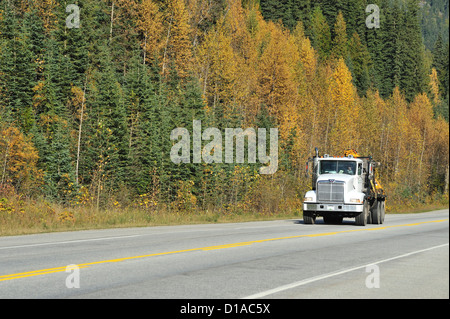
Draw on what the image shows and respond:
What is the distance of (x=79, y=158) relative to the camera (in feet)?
113

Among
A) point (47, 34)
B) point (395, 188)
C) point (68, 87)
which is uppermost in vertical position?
point (47, 34)

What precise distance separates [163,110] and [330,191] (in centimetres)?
1798

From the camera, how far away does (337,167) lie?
26.3m

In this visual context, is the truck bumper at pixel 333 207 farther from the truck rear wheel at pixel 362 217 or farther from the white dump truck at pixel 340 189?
the truck rear wheel at pixel 362 217

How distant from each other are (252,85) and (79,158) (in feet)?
106

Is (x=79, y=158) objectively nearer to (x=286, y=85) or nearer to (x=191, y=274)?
(x=191, y=274)

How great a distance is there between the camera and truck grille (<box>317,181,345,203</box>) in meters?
24.9

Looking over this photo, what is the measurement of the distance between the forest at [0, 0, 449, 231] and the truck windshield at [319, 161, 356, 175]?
27.2ft

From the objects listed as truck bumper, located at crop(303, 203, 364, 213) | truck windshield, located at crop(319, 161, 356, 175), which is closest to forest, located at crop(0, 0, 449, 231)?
truck bumper, located at crop(303, 203, 364, 213)

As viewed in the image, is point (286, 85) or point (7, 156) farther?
point (286, 85)

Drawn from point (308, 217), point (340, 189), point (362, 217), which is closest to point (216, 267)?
point (340, 189)

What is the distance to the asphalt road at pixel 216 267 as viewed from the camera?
862 cm
